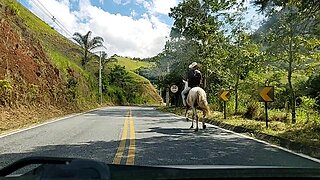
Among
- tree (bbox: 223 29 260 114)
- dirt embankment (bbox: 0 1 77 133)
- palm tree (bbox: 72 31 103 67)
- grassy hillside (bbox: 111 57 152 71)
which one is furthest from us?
grassy hillside (bbox: 111 57 152 71)

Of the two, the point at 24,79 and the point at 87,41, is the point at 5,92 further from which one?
the point at 87,41

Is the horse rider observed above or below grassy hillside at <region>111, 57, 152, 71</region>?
below

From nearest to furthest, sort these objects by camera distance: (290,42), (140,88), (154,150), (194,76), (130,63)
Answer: (154,150) → (194,76) → (290,42) → (140,88) → (130,63)

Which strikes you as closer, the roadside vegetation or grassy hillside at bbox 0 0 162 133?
the roadside vegetation

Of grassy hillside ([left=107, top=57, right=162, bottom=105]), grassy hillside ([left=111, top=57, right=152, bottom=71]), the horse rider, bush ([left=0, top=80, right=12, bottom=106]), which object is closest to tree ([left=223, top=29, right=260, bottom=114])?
the horse rider

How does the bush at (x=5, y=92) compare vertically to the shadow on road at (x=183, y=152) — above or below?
above

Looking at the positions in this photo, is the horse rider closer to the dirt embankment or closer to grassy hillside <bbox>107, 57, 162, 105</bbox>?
the dirt embankment

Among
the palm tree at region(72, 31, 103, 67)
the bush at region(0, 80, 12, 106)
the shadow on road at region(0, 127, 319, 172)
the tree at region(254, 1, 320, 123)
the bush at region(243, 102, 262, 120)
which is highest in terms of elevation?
the palm tree at region(72, 31, 103, 67)

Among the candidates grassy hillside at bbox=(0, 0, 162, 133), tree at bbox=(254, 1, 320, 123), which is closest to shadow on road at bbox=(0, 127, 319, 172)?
tree at bbox=(254, 1, 320, 123)

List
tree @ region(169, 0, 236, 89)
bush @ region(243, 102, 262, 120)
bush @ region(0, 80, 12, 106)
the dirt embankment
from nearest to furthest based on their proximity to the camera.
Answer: bush @ region(243, 102, 262, 120), bush @ region(0, 80, 12, 106), the dirt embankment, tree @ region(169, 0, 236, 89)

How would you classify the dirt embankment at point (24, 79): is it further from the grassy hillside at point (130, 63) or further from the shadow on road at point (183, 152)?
the grassy hillside at point (130, 63)

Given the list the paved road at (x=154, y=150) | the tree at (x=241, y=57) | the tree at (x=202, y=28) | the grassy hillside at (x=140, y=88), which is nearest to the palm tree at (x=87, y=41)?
the grassy hillside at (x=140, y=88)

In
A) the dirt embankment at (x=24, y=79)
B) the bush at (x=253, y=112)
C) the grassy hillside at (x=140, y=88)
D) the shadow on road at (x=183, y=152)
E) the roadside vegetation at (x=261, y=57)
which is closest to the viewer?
the shadow on road at (x=183, y=152)

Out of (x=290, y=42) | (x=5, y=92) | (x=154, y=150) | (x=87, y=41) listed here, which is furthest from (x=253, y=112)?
(x=87, y=41)
